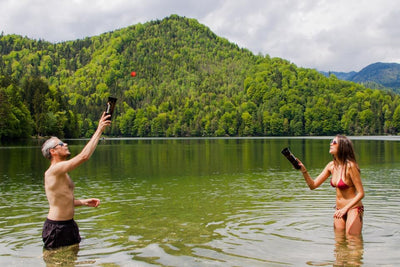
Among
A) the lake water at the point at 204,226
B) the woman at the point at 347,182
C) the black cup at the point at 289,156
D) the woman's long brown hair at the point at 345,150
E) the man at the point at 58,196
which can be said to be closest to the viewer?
the man at the point at 58,196

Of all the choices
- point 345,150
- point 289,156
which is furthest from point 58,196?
point 345,150

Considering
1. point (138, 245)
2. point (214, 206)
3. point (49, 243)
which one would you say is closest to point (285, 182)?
point (214, 206)

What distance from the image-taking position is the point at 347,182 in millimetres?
11422

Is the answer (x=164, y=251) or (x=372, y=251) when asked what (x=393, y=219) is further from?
(x=164, y=251)

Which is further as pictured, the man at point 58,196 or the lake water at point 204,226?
the lake water at point 204,226

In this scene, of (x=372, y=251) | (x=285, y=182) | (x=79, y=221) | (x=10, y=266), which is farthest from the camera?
(x=285, y=182)

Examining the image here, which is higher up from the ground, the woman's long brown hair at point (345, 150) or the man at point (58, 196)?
the woman's long brown hair at point (345, 150)

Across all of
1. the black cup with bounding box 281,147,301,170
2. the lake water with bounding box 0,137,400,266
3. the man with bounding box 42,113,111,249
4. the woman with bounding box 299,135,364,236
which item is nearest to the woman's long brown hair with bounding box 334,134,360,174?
the woman with bounding box 299,135,364,236

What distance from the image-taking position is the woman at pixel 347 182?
11.2 m

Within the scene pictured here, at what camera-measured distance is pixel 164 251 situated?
37.1ft

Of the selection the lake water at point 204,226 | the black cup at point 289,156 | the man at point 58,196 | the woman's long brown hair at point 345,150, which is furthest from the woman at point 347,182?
the man at point 58,196

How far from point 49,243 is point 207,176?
22.3m

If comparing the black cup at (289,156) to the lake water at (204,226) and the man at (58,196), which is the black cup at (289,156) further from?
the man at (58,196)

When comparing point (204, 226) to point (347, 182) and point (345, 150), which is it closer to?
point (347, 182)
